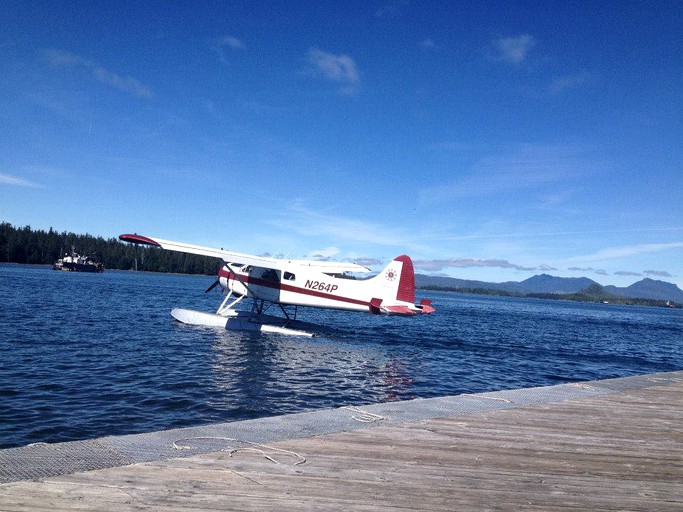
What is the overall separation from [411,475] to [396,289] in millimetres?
18690

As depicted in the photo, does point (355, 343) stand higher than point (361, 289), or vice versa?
point (361, 289)

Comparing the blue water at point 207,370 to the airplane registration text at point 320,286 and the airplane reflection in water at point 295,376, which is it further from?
the airplane registration text at point 320,286

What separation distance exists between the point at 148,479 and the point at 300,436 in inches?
62.2

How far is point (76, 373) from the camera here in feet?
39.4

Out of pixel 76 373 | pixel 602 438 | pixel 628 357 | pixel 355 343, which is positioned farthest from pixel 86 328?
pixel 628 357

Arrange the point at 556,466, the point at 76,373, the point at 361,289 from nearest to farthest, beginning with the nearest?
the point at 556,466
the point at 76,373
the point at 361,289

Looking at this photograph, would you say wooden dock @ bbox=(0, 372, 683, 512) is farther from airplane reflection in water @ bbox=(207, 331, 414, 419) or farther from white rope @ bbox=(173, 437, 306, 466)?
airplane reflection in water @ bbox=(207, 331, 414, 419)

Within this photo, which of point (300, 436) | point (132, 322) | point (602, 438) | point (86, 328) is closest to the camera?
point (300, 436)

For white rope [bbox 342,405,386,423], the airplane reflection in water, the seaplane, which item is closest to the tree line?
the seaplane

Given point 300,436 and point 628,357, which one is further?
→ point 628,357

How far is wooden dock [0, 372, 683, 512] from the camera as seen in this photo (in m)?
3.29

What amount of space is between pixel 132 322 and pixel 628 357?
24.0 metres

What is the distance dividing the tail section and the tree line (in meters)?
100

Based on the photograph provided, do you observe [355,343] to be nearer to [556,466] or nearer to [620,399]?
[620,399]
